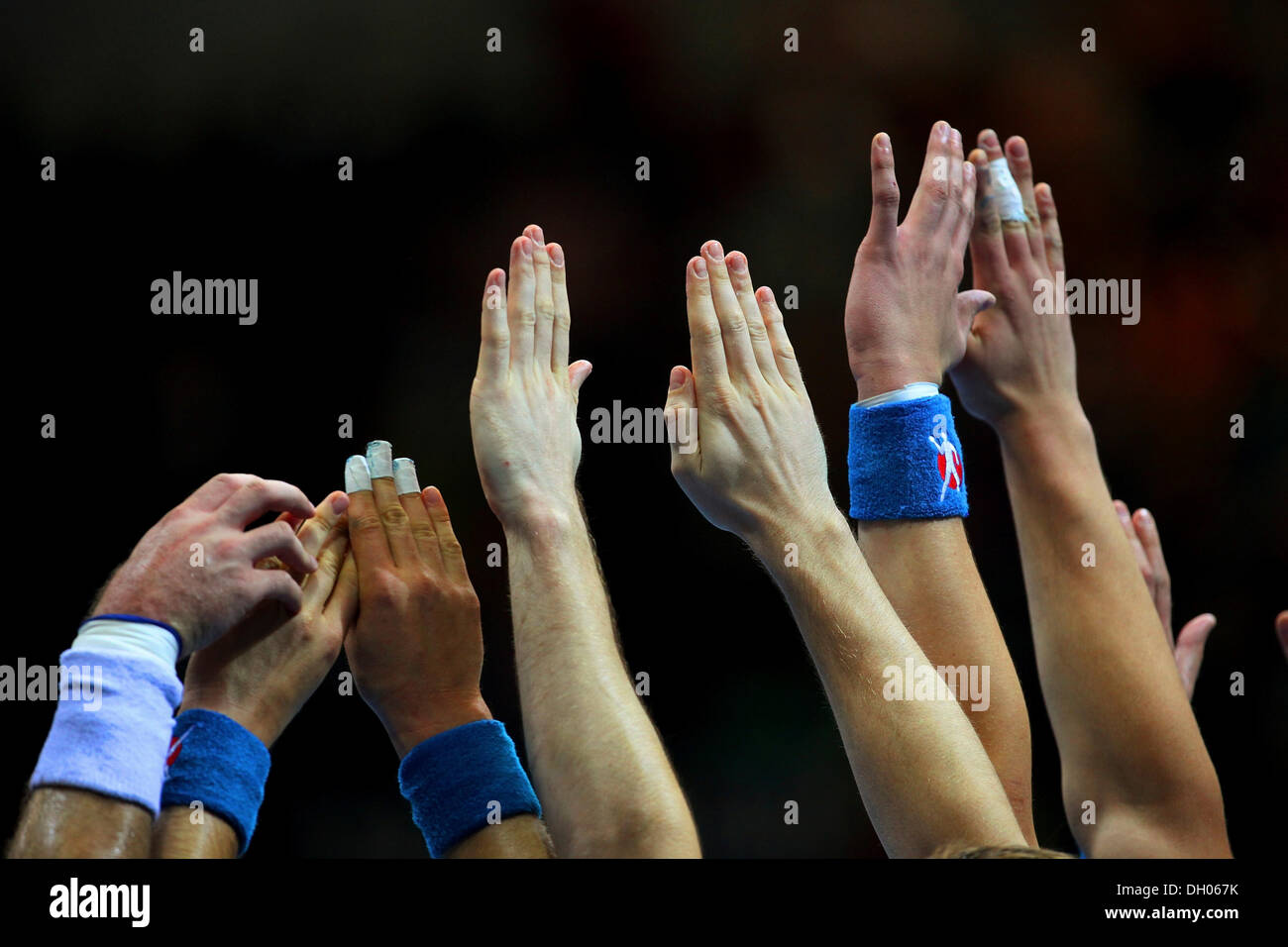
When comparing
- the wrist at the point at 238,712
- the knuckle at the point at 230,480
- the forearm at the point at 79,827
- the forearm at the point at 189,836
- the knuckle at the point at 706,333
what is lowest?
the forearm at the point at 189,836

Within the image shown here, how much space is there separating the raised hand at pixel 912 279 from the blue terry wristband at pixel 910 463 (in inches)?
2.4

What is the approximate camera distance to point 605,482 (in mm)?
2576

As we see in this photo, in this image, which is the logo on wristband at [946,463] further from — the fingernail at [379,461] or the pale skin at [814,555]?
the fingernail at [379,461]

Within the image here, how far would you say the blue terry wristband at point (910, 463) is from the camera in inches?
80.4

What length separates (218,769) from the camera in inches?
66.0

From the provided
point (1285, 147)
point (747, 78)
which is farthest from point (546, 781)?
point (1285, 147)

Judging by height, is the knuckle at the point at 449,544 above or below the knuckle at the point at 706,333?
below

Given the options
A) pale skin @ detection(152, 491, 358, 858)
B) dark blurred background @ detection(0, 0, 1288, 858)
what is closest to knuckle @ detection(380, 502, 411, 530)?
pale skin @ detection(152, 491, 358, 858)

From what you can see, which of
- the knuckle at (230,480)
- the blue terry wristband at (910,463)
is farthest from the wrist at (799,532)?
the knuckle at (230,480)

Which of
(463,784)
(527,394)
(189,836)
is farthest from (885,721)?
(189,836)
